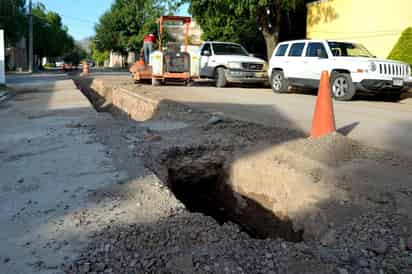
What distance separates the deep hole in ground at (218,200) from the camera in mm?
5016

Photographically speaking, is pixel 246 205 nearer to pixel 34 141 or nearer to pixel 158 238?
pixel 158 238

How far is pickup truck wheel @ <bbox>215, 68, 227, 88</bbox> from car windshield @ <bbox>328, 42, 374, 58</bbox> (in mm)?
5581

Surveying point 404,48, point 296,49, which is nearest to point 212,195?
point 296,49

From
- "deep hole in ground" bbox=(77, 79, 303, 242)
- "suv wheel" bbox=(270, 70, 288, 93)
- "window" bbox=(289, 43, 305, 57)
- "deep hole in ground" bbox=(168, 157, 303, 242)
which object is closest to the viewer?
"deep hole in ground" bbox=(168, 157, 303, 242)

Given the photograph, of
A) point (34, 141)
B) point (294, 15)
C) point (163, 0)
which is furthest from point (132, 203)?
point (294, 15)

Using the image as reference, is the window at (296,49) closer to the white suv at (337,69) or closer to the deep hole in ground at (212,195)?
the white suv at (337,69)

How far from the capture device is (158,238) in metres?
3.03

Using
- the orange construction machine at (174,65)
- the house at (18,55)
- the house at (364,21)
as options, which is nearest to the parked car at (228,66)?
the orange construction machine at (174,65)

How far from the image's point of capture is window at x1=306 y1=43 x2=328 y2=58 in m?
13.3

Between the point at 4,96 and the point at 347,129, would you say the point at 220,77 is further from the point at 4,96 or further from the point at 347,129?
the point at 347,129

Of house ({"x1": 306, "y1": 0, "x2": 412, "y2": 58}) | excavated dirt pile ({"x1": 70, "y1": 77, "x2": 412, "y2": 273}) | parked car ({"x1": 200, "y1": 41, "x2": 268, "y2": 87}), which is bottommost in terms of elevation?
excavated dirt pile ({"x1": 70, "y1": 77, "x2": 412, "y2": 273})

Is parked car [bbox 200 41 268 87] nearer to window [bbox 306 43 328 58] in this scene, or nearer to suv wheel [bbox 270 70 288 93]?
suv wheel [bbox 270 70 288 93]

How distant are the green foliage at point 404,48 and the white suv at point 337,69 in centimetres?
332

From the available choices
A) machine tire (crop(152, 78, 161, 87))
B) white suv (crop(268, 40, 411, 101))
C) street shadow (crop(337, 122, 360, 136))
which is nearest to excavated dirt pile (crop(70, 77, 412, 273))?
street shadow (crop(337, 122, 360, 136))
